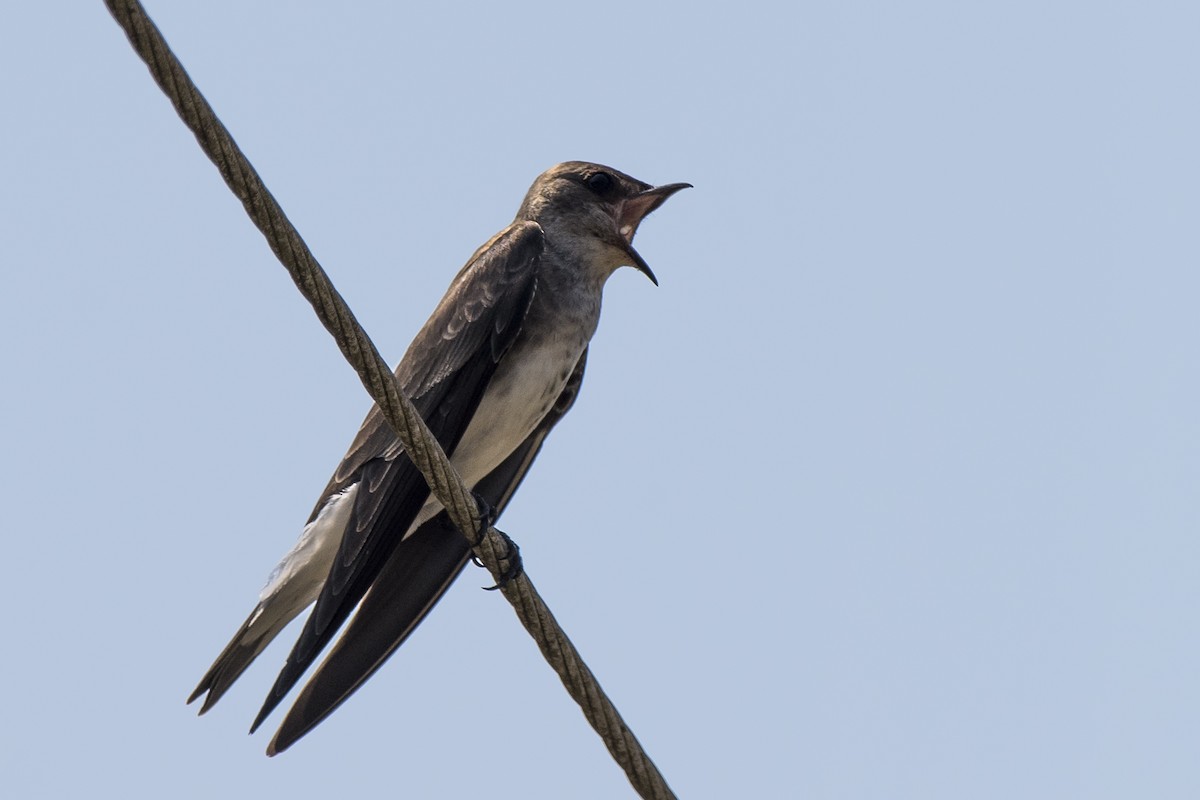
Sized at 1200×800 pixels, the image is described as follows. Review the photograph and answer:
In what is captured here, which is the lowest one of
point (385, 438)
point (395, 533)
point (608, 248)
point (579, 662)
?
point (579, 662)

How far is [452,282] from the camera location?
25.0 ft

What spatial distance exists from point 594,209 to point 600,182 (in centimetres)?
26

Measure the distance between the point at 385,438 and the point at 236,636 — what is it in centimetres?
104

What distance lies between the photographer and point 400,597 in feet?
22.6

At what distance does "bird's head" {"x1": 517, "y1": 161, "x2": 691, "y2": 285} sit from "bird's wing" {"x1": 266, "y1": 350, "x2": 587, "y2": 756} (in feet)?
1.83

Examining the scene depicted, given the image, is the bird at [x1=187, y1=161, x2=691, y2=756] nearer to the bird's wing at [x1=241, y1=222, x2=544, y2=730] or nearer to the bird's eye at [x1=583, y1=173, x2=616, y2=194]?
the bird's wing at [x1=241, y1=222, x2=544, y2=730]

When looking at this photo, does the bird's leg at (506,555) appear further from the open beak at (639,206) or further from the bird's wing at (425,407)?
the open beak at (639,206)

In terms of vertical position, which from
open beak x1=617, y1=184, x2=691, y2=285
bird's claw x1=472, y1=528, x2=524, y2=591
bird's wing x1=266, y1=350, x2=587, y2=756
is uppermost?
open beak x1=617, y1=184, x2=691, y2=285

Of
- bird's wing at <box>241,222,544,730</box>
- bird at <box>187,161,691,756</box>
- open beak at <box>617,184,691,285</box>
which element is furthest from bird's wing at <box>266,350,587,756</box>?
open beak at <box>617,184,691,285</box>

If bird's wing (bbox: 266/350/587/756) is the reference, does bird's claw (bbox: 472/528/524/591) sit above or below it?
below

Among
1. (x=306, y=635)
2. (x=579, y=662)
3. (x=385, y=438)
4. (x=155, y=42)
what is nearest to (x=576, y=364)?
(x=385, y=438)

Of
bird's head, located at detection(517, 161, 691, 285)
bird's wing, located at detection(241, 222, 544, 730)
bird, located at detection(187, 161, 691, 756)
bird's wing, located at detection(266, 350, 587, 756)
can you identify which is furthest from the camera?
bird's head, located at detection(517, 161, 691, 285)

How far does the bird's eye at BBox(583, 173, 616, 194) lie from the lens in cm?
796

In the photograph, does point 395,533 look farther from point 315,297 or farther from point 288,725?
point 315,297
